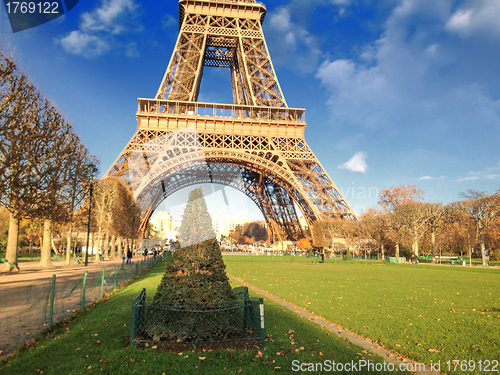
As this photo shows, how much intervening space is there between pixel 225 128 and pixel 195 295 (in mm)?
32516

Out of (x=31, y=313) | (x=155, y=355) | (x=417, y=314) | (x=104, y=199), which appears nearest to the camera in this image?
(x=155, y=355)

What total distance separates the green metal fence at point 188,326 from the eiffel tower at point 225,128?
28.6 metres

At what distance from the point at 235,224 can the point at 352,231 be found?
89.3 metres

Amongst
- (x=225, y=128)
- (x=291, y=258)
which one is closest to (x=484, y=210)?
(x=291, y=258)

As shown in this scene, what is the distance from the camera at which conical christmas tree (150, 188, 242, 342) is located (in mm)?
6430

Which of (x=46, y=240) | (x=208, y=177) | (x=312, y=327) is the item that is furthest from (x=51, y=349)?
(x=208, y=177)

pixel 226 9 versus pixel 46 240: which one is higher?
pixel 226 9

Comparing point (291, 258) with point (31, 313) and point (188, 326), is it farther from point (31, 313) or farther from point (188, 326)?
point (188, 326)

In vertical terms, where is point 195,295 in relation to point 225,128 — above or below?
below

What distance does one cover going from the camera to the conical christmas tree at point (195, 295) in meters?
6.43

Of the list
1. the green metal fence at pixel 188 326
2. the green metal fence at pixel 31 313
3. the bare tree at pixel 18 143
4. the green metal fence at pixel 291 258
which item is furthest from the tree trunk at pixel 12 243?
the green metal fence at pixel 291 258

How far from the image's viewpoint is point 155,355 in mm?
5977

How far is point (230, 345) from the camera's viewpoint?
21.5ft

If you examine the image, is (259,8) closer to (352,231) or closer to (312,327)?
(352,231)
